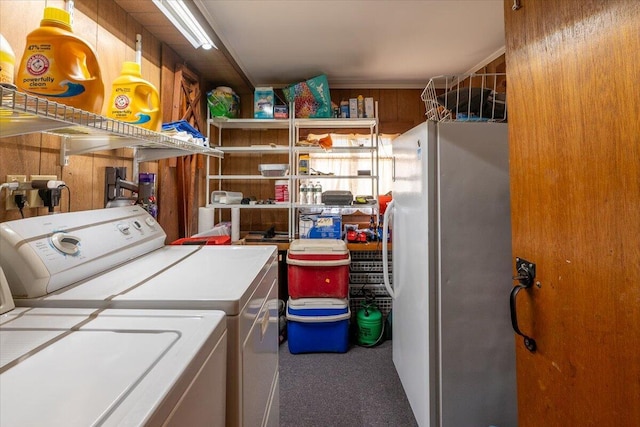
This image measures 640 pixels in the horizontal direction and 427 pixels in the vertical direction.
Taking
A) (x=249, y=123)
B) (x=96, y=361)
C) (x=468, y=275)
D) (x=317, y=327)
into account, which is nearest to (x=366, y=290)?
(x=317, y=327)

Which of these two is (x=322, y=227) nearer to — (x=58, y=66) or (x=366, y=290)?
(x=366, y=290)

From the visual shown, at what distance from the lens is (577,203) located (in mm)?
807

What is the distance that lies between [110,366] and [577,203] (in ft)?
3.56

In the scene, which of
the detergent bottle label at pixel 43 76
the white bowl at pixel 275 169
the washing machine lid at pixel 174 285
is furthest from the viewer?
the white bowl at pixel 275 169

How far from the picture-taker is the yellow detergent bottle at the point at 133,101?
56.2 inches

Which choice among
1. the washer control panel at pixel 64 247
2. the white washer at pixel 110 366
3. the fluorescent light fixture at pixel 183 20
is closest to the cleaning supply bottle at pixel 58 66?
the washer control panel at pixel 64 247

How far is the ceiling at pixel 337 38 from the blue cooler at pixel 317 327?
2088 mm

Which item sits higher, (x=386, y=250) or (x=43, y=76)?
(x=43, y=76)

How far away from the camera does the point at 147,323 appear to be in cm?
72

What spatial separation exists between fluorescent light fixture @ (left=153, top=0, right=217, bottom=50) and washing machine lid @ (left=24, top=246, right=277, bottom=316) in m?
1.28

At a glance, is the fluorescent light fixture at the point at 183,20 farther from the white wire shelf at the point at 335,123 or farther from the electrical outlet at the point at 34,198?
the white wire shelf at the point at 335,123

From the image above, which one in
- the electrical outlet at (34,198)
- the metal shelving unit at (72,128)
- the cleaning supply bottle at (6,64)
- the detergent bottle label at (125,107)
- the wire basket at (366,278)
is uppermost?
the detergent bottle label at (125,107)

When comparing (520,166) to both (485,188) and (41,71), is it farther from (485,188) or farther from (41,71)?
(41,71)

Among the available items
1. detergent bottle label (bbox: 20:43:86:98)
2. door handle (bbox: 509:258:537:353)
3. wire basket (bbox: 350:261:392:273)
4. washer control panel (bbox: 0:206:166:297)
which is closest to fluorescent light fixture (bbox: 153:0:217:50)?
detergent bottle label (bbox: 20:43:86:98)
